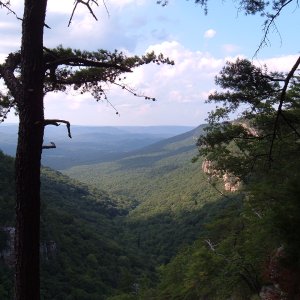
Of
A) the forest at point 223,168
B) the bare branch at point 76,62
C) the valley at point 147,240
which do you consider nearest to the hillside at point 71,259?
the valley at point 147,240

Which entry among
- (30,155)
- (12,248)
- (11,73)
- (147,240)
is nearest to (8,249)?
(12,248)

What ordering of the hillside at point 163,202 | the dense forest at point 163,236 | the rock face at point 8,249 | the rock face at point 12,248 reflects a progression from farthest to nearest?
the hillside at point 163,202 < the rock face at point 12,248 < the rock face at point 8,249 < the dense forest at point 163,236

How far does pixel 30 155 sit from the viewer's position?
3.58m

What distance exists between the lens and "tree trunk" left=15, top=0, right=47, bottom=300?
3510 millimetres

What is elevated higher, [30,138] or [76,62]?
[76,62]

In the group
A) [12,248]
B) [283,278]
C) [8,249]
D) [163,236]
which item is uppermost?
[283,278]

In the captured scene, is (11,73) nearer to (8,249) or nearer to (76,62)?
(76,62)

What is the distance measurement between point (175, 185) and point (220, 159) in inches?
4346

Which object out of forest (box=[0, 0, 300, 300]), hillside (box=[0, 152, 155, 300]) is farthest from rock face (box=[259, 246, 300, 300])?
hillside (box=[0, 152, 155, 300])

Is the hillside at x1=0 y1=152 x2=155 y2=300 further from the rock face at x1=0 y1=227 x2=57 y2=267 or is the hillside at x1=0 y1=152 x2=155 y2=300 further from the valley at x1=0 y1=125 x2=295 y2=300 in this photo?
the valley at x1=0 y1=125 x2=295 y2=300

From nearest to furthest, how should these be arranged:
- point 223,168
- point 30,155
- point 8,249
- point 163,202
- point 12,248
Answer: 1. point 30,155
2. point 223,168
3. point 12,248
4. point 8,249
5. point 163,202

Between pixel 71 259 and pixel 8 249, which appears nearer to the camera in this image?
pixel 8 249

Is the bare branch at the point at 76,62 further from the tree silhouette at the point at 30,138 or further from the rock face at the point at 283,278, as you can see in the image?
the rock face at the point at 283,278

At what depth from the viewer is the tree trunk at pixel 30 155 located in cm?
351
